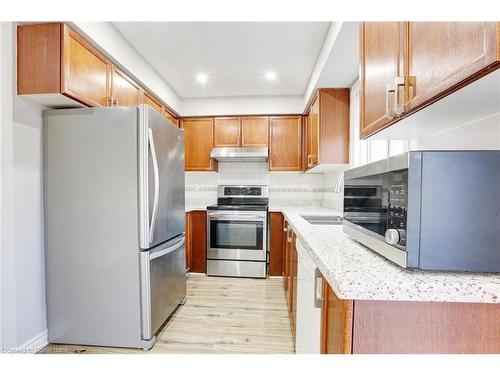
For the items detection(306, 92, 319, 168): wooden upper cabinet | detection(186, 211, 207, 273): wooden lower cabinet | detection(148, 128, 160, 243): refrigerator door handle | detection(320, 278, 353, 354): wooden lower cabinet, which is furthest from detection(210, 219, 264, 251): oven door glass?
detection(320, 278, 353, 354): wooden lower cabinet

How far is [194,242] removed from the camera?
320cm

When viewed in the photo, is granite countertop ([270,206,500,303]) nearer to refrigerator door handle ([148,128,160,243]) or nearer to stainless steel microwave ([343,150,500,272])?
stainless steel microwave ([343,150,500,272])

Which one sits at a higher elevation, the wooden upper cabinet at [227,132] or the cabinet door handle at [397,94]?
the wooden upper cabinet at [227,132]

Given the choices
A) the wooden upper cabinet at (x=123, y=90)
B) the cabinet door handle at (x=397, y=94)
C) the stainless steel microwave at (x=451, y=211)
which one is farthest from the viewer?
the wooden upper cabinet at (x=123, y=90)

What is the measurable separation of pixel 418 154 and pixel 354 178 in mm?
452

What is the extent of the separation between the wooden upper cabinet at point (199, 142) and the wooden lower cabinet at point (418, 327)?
3.01 meters

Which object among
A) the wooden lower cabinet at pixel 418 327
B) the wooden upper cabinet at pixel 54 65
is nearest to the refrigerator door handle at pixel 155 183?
the wooden upper cabinet at pixel 54 65

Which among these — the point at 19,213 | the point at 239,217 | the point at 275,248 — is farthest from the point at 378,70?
the point at 275,248

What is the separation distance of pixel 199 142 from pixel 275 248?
1.74 m

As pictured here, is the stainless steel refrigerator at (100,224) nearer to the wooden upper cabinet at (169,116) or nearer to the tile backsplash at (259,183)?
the wooden upper cabinet at (169,116)

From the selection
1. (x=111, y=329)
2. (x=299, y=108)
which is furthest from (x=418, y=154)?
(x=299, y=108)

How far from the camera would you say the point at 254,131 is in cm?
340

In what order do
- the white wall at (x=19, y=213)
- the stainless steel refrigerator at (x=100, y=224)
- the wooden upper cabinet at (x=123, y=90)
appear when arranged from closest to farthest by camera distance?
the white wall at (x=19, y=213)
the stainless steel refrigerator at (x=100, y=224)
the wooden upper cabinet at (x=123, y=90)

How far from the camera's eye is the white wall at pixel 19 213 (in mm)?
1521
